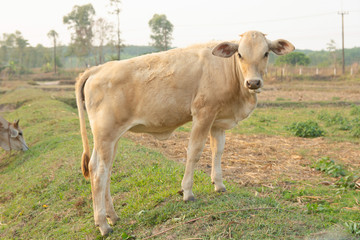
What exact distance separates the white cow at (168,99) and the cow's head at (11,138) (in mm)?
7057

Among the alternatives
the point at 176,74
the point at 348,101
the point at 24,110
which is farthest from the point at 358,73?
the point at 176,74

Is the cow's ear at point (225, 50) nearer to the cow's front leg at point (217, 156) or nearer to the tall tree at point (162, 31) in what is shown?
the cow's front leg at point (217, 156)

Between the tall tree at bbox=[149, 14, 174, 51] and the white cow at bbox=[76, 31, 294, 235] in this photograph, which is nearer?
the white cow at bbox=[76, 31, 294, 235]

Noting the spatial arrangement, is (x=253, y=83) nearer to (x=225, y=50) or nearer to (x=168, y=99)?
(x=225, y=50)

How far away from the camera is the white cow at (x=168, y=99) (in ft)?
13.7

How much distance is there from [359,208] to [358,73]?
32150mm

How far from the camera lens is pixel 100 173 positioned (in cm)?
423

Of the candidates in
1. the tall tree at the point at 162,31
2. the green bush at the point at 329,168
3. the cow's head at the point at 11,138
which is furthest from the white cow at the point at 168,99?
the tall tree at the point at 162,31

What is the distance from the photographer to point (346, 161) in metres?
7.33

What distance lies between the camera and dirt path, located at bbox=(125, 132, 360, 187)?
20.9ft

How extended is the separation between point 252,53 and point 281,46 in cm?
47

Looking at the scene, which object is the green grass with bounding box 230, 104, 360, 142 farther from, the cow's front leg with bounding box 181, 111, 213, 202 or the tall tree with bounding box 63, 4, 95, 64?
the tall tree with bounding box 63, 4, 95, 64

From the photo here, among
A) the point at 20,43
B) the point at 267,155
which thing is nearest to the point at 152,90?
the point at 267,155

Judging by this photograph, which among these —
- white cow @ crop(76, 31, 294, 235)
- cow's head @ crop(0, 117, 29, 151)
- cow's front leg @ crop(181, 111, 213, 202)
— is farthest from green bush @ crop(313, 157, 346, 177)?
cow's head @ crop(0, 117, 29, 151)
